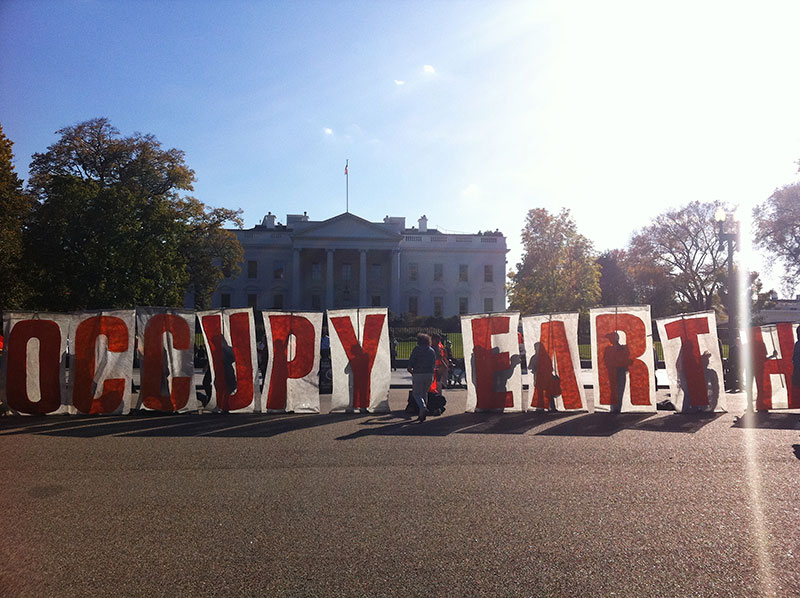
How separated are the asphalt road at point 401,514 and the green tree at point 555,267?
3668 centimetres

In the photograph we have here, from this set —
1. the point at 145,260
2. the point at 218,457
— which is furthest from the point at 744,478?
the point at 145,260

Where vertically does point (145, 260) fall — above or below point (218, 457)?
above

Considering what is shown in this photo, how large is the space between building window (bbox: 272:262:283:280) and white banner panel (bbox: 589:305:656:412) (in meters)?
62.3

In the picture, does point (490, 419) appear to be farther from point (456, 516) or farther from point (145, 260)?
point (145, 260)

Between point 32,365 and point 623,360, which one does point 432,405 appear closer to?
point 623,360

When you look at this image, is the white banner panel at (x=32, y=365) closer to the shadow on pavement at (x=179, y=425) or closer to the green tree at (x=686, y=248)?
the shadow on pavement at (x=179, y=425)

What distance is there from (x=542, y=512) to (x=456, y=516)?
0.79 meters

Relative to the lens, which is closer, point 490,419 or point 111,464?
point 111,464

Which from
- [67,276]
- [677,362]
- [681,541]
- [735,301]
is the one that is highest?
[67,276]

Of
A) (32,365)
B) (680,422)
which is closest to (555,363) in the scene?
(680,422)

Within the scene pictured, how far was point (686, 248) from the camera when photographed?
53.6 m

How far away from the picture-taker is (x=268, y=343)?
1323 centimetres

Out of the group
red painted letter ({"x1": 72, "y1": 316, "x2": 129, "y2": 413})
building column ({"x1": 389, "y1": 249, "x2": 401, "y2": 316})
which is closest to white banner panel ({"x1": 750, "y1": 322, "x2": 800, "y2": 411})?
red painted letter ({"x1": 72, "y1": 316, "x2": 129, "y2": 413})

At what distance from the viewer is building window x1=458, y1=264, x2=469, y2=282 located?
75.2 meters
